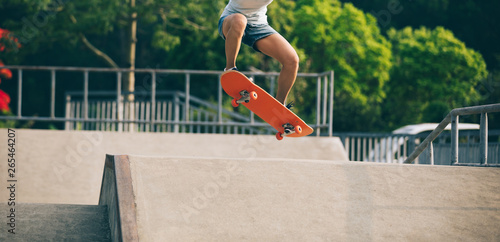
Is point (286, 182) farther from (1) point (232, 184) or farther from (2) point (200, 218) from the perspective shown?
(2) point (200, 218)

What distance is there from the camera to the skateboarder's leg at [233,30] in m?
5.58

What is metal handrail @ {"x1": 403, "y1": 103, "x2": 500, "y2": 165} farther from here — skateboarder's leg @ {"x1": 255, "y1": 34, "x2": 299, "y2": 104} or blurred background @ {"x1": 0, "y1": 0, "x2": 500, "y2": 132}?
blurred background @ {"x1": 0, "y1": 0, "x2": 500, "y2": 132}

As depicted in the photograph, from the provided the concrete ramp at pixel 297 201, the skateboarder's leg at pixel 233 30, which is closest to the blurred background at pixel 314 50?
the skateboarder's leg at pixel 233 30

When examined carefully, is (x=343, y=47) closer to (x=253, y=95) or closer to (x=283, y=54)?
(x=283, y=54)

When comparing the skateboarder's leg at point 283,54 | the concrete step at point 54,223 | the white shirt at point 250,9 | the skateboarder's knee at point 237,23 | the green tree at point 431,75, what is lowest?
the concrete step at point 54,223

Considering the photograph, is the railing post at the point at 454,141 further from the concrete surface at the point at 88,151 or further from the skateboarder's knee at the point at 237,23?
the concrete surface at the point at 88,151

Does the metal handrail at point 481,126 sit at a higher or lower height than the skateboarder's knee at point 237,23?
lower

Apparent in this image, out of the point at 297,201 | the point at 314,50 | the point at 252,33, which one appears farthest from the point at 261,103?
the point at 314,50

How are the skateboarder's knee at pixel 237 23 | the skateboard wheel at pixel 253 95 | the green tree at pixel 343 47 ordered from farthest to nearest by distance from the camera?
the green tree at pixel 343 47 < the skateboard wheel at pixel 253 95 < the skateboarder's knee at pixel 237 23

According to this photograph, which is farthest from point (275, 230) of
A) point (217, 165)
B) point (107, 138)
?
point (107, 138)

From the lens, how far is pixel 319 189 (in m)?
4.82

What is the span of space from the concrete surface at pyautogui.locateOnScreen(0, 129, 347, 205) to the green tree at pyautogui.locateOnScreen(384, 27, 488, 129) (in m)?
22.7

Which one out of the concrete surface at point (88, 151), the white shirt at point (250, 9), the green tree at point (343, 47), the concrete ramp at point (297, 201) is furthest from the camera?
the green tree at point (343, 47)

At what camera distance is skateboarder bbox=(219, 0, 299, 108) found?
221 inches
